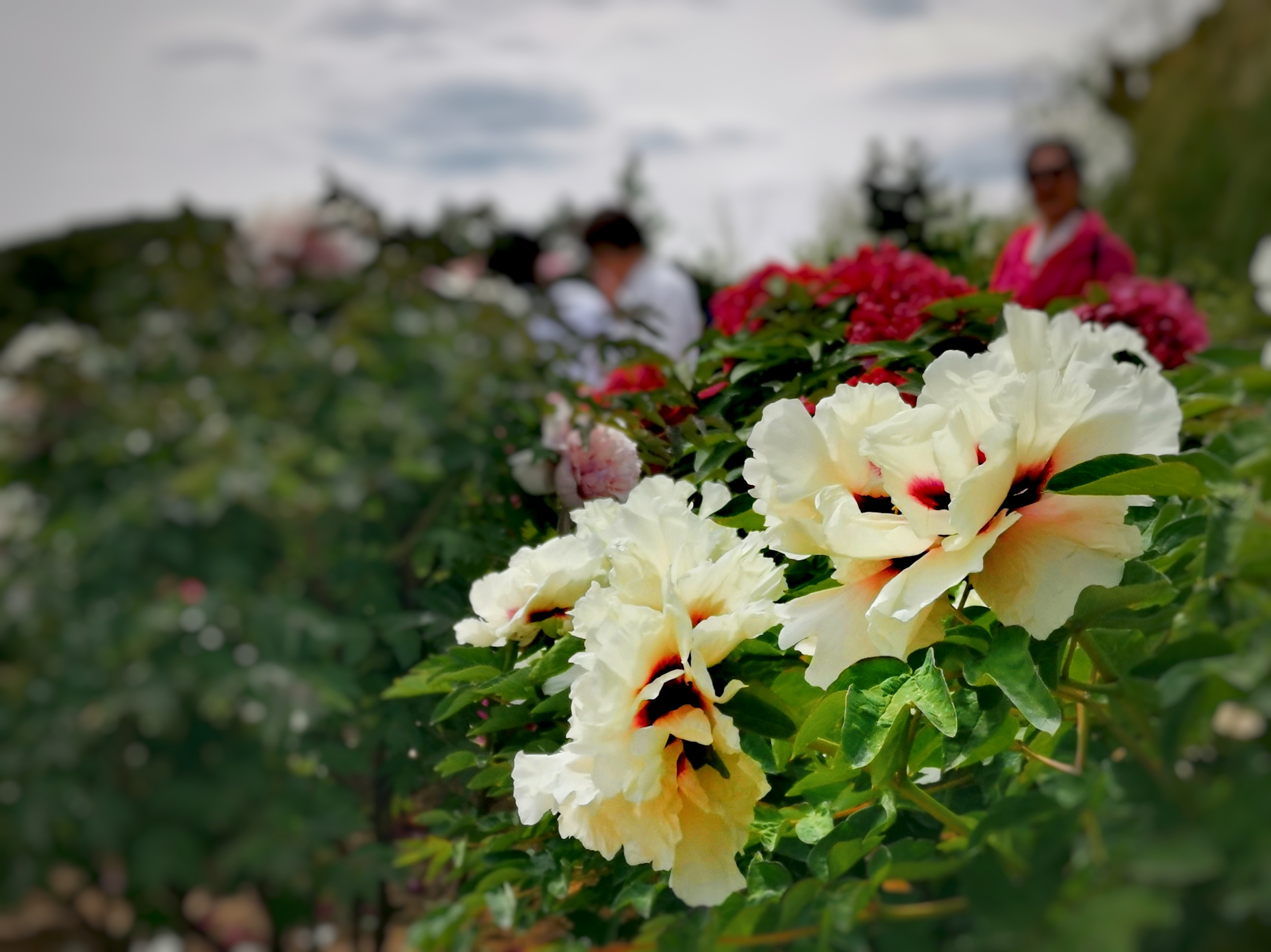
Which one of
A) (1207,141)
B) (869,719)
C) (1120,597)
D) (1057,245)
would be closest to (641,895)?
(869,719)

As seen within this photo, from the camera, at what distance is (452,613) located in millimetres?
829

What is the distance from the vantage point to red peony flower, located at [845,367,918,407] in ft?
2.31

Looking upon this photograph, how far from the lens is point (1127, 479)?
46 cm

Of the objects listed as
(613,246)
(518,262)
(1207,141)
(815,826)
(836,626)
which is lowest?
(1207,141)

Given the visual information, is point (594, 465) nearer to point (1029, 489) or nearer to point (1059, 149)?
point (1029, 489)

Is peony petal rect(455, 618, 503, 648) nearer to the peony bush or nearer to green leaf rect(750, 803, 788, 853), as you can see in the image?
the peony bush

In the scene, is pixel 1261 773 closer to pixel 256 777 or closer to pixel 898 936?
pixel 898 936

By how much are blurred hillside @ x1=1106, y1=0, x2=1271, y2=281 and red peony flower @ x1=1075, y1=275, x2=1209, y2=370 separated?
4280 mm

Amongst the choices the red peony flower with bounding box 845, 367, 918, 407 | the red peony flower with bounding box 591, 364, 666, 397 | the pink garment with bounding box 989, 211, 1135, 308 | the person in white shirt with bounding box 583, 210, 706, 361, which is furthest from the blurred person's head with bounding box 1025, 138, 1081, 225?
the red peony flower with bounding box 845, 367, 918, 407

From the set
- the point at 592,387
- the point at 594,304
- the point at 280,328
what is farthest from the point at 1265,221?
the point at 592,387

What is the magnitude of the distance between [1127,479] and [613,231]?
89.9 inches

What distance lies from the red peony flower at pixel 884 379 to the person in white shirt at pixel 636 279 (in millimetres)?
899

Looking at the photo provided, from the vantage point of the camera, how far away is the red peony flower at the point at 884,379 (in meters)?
0.71

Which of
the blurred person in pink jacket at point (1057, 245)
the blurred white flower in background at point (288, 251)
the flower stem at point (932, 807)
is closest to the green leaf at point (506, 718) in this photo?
the flower stem at point (932, 807)
